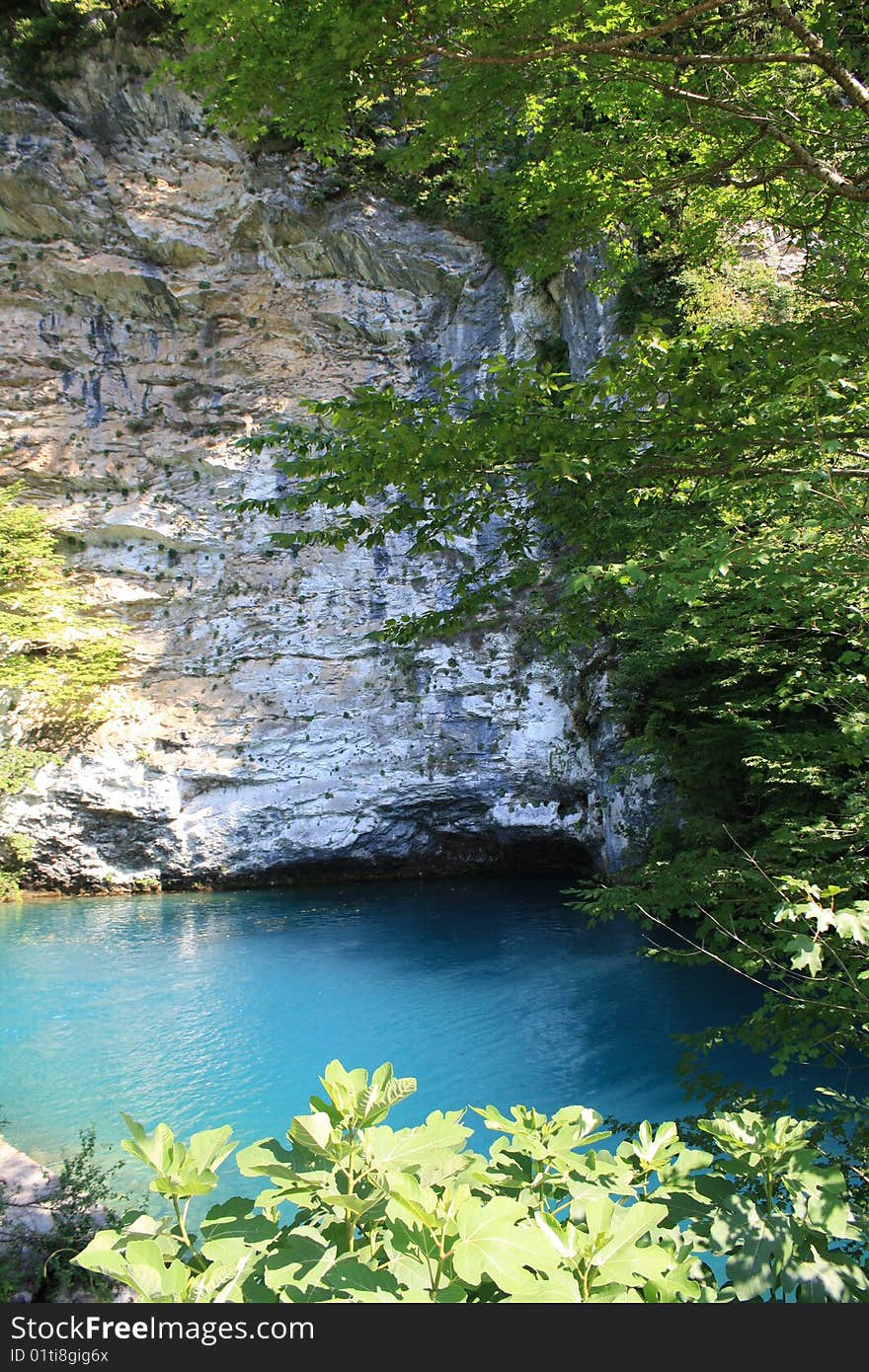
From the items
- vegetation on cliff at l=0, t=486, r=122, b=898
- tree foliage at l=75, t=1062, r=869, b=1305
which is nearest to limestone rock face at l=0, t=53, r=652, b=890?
vegetation on cliff at l=0, t=486, r=122, b=898

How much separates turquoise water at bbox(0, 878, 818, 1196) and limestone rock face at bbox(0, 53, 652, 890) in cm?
219

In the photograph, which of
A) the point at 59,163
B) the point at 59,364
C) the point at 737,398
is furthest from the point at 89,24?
the point at 737,398

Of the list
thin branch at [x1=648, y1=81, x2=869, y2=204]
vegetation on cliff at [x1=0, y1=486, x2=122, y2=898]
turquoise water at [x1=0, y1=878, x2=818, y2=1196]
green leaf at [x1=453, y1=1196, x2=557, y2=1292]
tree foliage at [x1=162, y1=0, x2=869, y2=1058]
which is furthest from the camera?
vegetation on cliff at [x1=0, y1=486, x2=122, y2=898]

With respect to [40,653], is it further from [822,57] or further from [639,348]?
[822,57]

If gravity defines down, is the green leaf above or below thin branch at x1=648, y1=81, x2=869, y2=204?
below

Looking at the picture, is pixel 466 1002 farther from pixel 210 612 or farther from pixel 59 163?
pixel 59 163

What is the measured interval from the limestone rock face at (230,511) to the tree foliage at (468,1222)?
42.6ft

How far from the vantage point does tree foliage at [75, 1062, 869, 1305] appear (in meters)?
1.02

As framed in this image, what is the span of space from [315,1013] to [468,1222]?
8.19 meters

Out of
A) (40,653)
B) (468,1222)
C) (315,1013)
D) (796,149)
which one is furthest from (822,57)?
(40,653)

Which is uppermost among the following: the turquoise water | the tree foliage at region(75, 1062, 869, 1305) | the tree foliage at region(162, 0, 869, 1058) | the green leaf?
the tree foliage at region(162, 0, 869, 1058)

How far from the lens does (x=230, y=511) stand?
16.3 m

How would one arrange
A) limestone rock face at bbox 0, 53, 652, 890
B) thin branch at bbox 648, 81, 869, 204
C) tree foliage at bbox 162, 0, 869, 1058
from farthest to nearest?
limestone rock face at bbox 0, 53, 652, 890
thin branch at bbox 648, 81, 869, 204
tree foliage at bbox 162, 0, 869, 1058

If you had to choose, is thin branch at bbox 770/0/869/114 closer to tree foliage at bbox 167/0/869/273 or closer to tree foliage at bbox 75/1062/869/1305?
tree foliage at bbox 167/0/869/273
